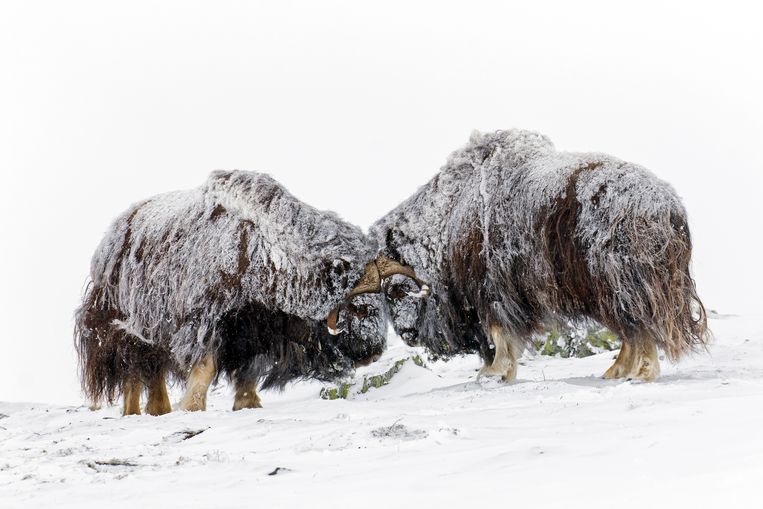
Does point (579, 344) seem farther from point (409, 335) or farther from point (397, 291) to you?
point (397, 291)

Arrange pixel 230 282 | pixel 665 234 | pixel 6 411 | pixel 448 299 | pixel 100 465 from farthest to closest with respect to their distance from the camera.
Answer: pixel 6 411 → pixel 448 299 → pixel 230 282 → pixel 665 234 → pixel 100 465

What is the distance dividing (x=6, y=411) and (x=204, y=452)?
17.9ft

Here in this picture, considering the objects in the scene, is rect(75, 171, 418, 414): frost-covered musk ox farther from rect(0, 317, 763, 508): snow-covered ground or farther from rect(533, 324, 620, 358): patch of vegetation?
rect(533, 324, 620, 358): patch of vegetation

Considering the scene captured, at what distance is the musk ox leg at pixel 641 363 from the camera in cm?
548

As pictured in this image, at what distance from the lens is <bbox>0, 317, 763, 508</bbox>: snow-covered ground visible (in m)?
2.40

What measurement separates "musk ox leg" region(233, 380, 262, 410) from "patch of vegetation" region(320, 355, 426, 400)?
4.86 feet

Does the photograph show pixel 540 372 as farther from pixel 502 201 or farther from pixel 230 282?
pixel 230 282

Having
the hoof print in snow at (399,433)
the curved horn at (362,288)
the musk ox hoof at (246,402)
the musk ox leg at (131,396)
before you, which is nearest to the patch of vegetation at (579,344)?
the curved horn at (362,288)

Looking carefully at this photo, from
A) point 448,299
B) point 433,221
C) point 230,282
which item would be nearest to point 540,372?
point 448,299

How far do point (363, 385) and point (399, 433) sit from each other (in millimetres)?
4541

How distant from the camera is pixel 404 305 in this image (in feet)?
23.5

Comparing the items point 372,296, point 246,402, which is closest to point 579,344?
point 372,296

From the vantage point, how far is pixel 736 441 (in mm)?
2709

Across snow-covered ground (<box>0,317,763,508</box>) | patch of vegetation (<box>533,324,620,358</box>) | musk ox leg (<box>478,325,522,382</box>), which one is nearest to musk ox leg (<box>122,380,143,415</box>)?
snow-covered ground (<box>0,317,763,508</box>)
